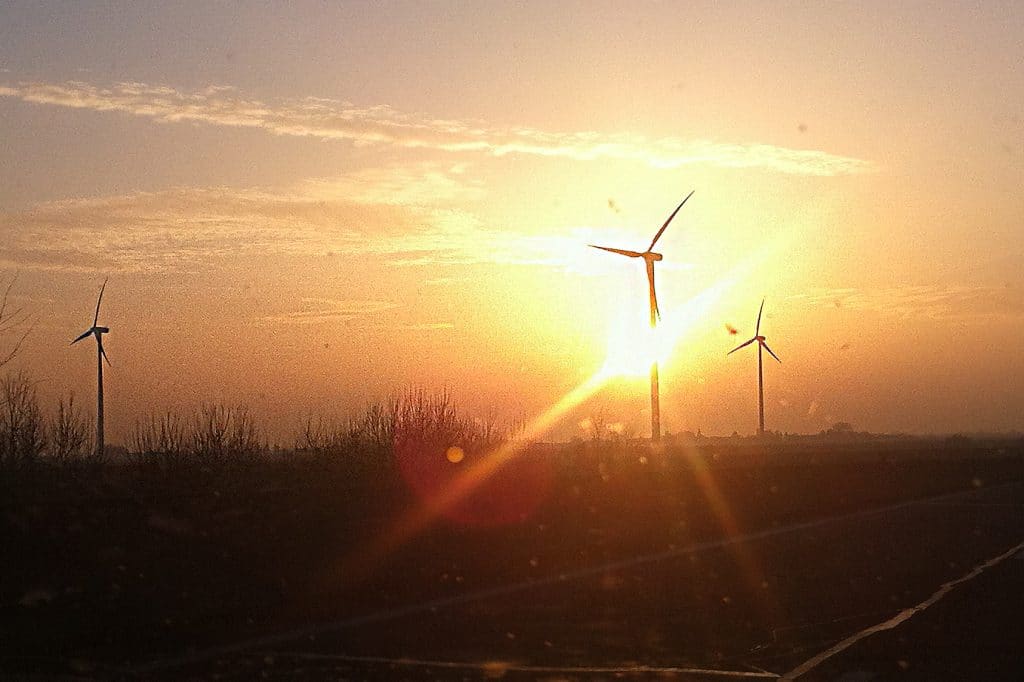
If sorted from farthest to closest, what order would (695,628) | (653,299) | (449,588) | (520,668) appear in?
(653,299)
(449,588)
(695,628)
(520,668)

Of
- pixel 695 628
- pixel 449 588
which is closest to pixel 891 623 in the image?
pixel 695 628

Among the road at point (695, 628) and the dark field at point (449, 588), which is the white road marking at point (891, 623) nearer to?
the road at point (695, 628)

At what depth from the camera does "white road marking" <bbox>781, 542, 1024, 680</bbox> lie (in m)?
11.9

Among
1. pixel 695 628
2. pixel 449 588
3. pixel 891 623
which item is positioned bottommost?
pixel 891 623

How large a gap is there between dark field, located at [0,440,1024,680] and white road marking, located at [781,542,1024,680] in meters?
0.12

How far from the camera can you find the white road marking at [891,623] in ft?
39.1

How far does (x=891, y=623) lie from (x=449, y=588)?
5.91 metres

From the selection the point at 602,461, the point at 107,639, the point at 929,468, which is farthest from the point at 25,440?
the point at 929,468

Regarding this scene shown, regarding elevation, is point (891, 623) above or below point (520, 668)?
below

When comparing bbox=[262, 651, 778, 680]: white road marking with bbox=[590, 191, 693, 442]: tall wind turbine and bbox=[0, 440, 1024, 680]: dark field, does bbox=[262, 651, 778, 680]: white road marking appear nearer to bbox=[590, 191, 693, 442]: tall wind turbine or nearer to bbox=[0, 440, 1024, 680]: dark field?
bbox=[0, 440, 1024, 680]: dark field

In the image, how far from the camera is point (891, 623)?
1488cm

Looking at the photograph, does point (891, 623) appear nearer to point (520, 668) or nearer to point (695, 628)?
point (695, 628)

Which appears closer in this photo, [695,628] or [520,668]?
[520,668]

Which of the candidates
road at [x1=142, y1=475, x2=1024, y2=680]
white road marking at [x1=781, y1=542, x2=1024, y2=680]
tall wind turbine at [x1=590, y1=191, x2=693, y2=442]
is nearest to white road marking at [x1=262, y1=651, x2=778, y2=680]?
road at [x1=142, y1=475, x2=1024, y2=680]
